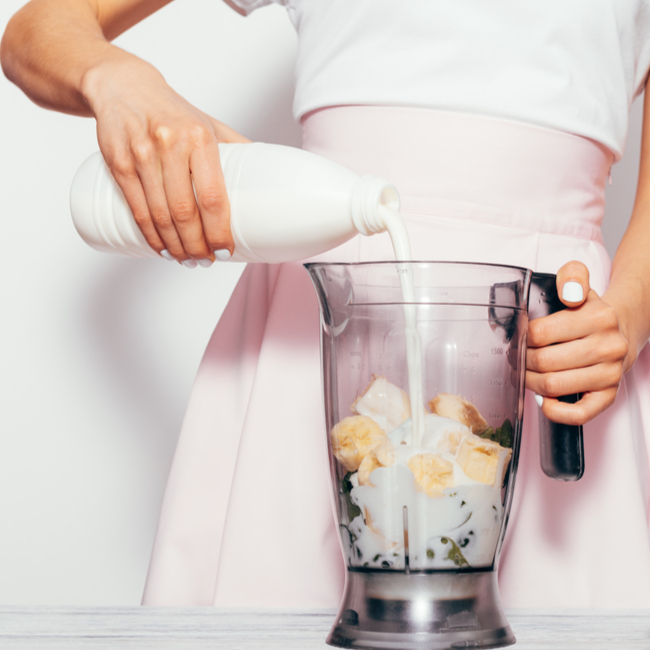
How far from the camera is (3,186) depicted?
50.8 inches

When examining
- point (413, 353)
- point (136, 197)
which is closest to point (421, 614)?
point (413, 353)

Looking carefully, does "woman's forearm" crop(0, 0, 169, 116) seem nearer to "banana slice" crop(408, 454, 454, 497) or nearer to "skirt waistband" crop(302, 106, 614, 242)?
"skirt waistband" crop(302, 106, 614, 242)

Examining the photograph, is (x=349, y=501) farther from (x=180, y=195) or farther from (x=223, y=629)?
(x=180, y=195)

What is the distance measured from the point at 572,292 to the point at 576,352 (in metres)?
0.05

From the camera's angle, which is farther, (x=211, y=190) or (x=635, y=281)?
(x=635, y=281)

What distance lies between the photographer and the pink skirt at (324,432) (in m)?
0.68

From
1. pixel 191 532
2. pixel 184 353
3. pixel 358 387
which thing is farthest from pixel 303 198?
pixel 184 353

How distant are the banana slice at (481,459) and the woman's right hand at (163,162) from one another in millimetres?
236

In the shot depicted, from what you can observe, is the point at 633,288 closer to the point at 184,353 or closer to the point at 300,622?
the point at 300,622

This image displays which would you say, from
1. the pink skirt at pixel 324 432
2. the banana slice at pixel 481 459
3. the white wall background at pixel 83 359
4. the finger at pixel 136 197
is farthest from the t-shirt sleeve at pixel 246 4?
the banana slice at pixel 481 459

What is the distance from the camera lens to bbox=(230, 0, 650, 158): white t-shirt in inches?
28.3

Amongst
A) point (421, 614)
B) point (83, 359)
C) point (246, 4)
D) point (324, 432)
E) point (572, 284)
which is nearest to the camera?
point (421, 614)

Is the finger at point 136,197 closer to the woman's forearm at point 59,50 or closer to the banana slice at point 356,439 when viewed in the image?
the woman's forearm at point 59,50

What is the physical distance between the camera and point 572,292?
52cm
